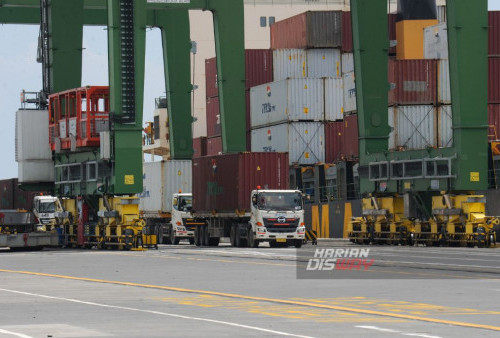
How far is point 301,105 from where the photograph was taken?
73.2 m

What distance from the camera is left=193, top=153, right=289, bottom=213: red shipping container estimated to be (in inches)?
2061

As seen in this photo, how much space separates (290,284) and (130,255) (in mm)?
18592

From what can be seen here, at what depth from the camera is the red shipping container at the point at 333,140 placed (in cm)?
7388

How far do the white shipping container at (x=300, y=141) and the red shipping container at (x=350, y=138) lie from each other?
4565 millimetres

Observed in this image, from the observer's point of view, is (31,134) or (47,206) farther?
(47,206)


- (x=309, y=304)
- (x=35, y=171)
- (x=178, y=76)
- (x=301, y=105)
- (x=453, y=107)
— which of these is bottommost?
(x=309, y=304)

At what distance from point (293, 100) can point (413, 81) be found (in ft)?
40.5

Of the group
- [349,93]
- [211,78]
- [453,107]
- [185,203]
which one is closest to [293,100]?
[349,93]

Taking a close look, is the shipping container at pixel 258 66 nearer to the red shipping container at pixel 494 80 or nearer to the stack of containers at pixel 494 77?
the stack of containers at pixel 494 77

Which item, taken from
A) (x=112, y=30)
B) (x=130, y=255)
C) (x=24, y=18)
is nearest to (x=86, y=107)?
(x=112, y=30)

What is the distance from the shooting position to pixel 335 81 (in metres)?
74.1

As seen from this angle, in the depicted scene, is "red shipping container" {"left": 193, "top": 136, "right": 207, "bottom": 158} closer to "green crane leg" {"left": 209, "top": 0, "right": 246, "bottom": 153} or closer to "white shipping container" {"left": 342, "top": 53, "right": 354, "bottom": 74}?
"white shipping container" {"left": 342, "top": 53, "right": 354, "bottom": 74}

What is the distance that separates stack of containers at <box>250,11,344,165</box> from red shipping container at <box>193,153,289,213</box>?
18.6 metres

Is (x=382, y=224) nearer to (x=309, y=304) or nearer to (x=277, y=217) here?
(x=277, y=217)
